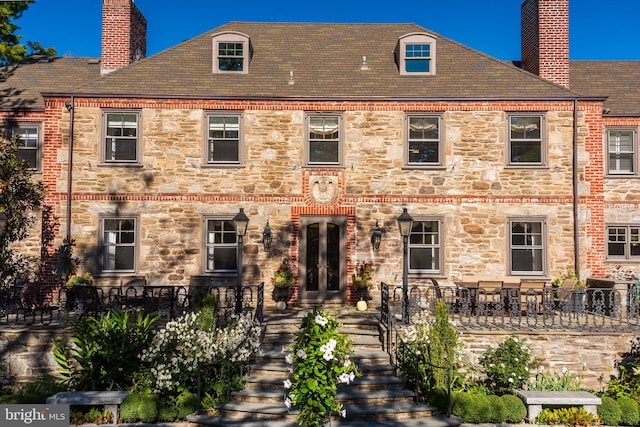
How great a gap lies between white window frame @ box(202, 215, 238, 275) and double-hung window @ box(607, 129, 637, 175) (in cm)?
1307

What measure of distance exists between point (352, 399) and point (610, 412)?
4848 millimetres

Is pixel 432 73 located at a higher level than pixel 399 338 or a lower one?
higher

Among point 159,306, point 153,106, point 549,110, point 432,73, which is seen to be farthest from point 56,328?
point 549,110

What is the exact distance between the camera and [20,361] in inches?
445

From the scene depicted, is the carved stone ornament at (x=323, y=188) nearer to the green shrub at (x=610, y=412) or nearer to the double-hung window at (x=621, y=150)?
the green shrub at (x=610, y=412)

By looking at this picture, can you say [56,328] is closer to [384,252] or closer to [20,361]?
[20,361]

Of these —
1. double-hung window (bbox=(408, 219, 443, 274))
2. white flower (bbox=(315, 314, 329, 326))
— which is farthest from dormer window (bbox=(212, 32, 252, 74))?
white flower (bbox=(315, 314, 329, 326))

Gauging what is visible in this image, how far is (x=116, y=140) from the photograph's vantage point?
15891mm

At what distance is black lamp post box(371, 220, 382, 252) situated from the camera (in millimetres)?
15391

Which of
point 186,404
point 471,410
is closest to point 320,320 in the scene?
point 186,404

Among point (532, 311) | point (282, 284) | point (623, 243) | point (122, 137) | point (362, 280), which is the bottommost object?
point (532, 311)

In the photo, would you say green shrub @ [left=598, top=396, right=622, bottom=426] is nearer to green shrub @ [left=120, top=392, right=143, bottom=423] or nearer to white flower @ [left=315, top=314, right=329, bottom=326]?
white flower @ [left=315, top=314, right=329, bottom=326]

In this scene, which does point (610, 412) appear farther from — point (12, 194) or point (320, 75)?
point (12, 194)

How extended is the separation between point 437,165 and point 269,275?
20.0 ft
